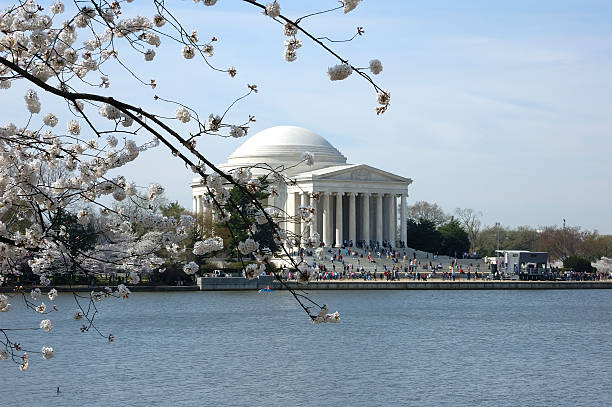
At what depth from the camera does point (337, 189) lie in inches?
4806

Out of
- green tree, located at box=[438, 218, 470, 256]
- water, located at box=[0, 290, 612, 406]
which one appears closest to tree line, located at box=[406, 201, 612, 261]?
green tree, located at box=[438, 218, 470, 256]

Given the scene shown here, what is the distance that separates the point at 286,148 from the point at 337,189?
12061 mm

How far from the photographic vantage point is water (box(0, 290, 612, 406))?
111 ft

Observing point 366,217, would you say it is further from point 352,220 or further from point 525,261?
point 525,261

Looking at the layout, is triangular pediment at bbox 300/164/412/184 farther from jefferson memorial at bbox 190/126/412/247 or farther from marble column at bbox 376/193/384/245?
marble column at bbox 376/193/384/245

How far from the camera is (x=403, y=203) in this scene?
129250mm

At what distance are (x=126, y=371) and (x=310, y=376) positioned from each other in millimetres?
6651

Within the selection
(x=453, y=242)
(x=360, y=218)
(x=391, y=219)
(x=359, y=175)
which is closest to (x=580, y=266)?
(x=453, y=242)

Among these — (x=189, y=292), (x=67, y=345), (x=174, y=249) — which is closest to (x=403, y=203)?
(x=189, y=292)

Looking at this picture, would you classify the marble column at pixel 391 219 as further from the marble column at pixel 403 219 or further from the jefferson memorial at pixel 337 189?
the marble column at pixel 403 219

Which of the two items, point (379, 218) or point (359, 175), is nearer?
point (359, 175)

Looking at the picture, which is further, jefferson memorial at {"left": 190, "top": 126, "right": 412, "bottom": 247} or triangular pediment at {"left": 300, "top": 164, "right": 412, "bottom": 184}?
jefferson memorial at {"left": 190, "top": 126, "right": 412, "bottom": 247}

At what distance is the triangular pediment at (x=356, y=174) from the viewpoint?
12042 cm

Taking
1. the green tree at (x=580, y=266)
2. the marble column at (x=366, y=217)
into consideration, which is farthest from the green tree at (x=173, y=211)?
the green tree at (x=580, y=266)
